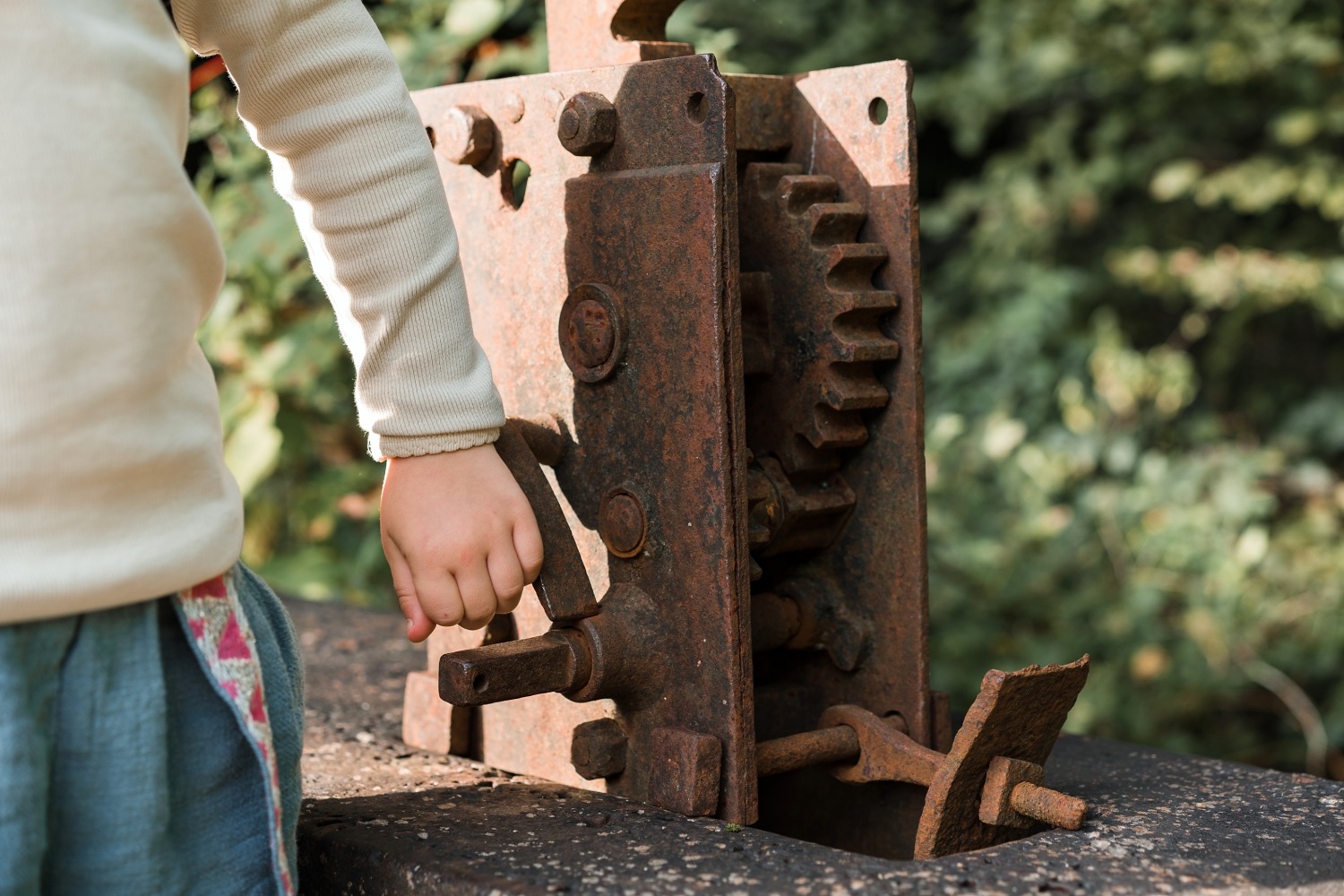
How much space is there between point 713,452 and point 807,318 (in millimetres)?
198

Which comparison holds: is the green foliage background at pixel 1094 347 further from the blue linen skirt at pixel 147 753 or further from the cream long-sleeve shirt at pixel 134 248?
the blue linen skirt at pixel 147 753

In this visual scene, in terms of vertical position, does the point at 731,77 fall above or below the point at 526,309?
above

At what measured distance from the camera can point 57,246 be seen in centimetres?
81

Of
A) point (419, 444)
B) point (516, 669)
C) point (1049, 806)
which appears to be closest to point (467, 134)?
point (419, 444)

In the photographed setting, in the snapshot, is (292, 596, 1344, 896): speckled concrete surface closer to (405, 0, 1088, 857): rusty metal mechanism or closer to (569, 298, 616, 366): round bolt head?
(405, 0, 1088, 857): rusty metal mechanism

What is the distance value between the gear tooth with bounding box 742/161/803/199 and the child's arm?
331 mm

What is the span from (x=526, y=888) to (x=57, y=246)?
486mm

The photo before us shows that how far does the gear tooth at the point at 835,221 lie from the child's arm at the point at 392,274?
12.8 inches

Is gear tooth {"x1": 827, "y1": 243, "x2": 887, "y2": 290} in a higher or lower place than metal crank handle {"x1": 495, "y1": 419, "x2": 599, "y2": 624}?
higher

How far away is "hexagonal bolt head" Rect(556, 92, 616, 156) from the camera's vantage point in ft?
3.78

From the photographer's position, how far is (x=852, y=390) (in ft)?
4.01

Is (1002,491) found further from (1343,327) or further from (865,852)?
A: (865,852)

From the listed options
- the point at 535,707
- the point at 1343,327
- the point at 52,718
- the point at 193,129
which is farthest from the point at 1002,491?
the point at 52,718

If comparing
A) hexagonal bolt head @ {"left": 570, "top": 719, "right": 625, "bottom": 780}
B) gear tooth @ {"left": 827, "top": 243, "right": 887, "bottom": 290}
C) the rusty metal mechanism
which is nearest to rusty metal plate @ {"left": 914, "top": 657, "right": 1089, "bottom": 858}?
the rusty metal mechanism
